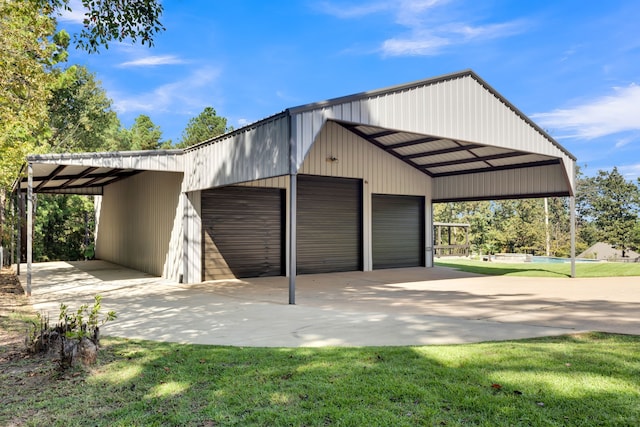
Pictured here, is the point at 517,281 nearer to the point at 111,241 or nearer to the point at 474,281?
the point at 474,281

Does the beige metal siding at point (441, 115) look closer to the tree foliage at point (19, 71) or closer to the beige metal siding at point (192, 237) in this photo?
the beige metal siding at point (192, 237)

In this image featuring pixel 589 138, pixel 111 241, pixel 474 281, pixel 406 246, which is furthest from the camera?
pixel 589 138

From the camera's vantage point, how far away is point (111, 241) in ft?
56.6

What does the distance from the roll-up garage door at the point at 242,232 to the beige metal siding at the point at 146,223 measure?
2.55 feet

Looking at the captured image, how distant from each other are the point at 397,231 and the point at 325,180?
349 centimetres

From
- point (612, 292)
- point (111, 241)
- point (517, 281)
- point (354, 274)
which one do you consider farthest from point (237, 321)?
point (111, 241)

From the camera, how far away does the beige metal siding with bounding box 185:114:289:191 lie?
768 cm

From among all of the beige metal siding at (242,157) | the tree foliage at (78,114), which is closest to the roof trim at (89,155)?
the beige metal siding at (242,157)

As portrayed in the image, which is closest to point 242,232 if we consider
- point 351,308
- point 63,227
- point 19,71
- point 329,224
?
point 329,224

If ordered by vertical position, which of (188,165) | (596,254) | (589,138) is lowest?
(596,254)

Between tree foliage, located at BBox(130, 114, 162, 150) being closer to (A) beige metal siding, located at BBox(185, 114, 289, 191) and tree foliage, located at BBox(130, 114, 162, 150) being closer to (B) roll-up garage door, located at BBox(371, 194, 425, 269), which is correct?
(B) roll-up garage door, located at BBox(371, 194, 425, 269)

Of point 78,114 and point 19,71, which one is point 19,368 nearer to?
point 19,71

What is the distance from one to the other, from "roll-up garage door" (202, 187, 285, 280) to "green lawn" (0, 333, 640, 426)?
22.9 ft

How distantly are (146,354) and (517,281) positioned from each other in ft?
33.6
